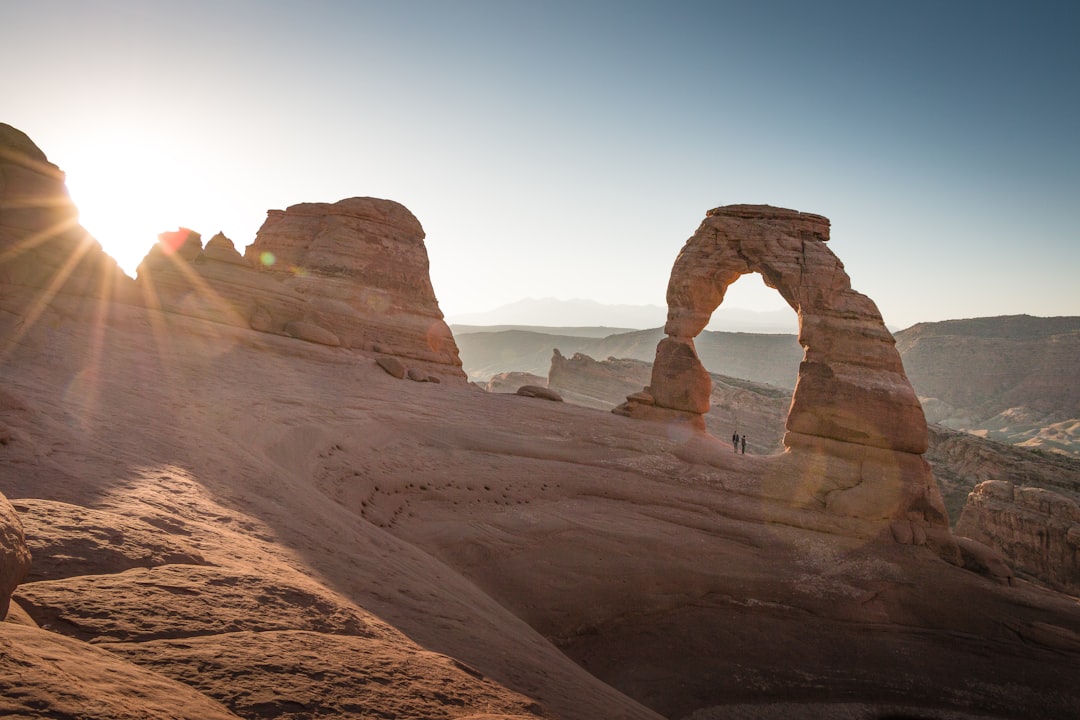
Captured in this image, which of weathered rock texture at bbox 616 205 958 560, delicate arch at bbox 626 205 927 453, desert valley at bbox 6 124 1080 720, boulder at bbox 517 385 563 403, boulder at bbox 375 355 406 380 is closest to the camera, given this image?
desert valley at bbox 6 124 1080 720

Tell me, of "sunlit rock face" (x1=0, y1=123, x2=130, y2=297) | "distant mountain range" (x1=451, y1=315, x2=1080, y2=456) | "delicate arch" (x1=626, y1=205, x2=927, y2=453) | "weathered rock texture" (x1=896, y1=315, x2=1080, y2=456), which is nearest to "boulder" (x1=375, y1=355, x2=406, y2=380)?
"sunlit rock face" (x1=0, y1=123, x2=130, y2=297)

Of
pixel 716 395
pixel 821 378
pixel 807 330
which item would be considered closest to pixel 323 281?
pixel 807 330

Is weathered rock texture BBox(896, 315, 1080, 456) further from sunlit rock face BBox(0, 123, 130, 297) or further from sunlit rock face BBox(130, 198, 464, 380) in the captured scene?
sunlit rock face BBox(0, 123, 130, 297)

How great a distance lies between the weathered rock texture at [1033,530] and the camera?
18259 mm

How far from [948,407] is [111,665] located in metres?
78.7

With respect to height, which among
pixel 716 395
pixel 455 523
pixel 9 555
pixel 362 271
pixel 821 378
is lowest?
pixel 455 523

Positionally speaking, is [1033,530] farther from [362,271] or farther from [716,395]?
[716,395]

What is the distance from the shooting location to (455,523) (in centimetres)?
1184

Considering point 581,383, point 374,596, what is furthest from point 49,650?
point 581,383

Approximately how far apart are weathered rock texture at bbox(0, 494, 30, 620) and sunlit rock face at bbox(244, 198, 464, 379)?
22.8 m

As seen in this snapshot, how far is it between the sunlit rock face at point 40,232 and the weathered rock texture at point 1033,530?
2993 cm

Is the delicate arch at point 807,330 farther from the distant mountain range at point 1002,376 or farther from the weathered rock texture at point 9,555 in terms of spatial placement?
the distant mountain range at point 1002,376

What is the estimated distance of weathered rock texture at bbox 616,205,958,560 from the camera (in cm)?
1448

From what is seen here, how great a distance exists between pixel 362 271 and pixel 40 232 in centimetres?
1263
